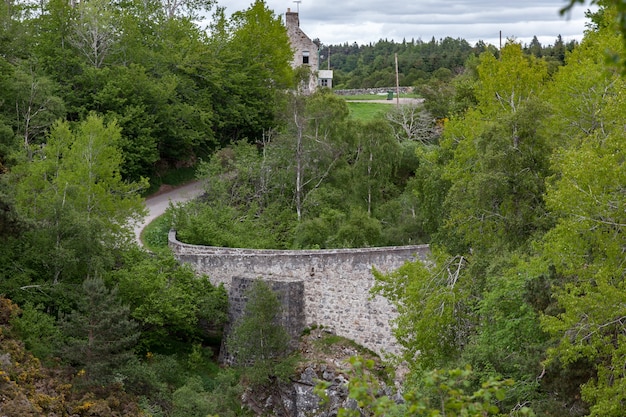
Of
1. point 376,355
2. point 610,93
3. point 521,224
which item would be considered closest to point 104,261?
point 376,355

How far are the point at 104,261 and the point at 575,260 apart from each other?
13.9 meters

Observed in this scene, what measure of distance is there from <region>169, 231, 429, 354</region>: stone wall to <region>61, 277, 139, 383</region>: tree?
406 centimetres

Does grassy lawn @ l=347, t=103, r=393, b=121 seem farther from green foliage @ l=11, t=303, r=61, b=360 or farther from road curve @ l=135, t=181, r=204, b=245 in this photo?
green foliage @ l=11, t=303, r=61, b=360

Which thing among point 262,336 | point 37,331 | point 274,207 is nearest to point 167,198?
point 274,207

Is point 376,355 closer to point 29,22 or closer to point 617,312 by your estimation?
point 617,312

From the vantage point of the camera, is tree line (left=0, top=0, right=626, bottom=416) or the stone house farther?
the stone house

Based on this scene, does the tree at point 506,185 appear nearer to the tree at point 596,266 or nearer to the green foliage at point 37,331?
the tree at point 596,266

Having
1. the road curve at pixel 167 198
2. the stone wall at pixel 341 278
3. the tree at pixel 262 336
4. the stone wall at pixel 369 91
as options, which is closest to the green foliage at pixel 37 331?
the tree at pixel 262 336

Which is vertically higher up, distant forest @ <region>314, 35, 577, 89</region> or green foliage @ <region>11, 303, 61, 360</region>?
distant forest @ <region>314, 35, 577, 89</region>

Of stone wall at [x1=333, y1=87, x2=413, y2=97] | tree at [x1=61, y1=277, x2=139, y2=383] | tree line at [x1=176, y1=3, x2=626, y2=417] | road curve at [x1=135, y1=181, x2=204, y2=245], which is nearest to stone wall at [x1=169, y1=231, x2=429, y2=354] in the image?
tree line at [x1=176, y1=3, x2=626, y2=417]

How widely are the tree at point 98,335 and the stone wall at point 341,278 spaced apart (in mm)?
4058

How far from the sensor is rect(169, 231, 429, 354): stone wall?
21766mm

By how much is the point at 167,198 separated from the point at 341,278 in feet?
44.0

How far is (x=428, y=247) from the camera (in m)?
21.7
